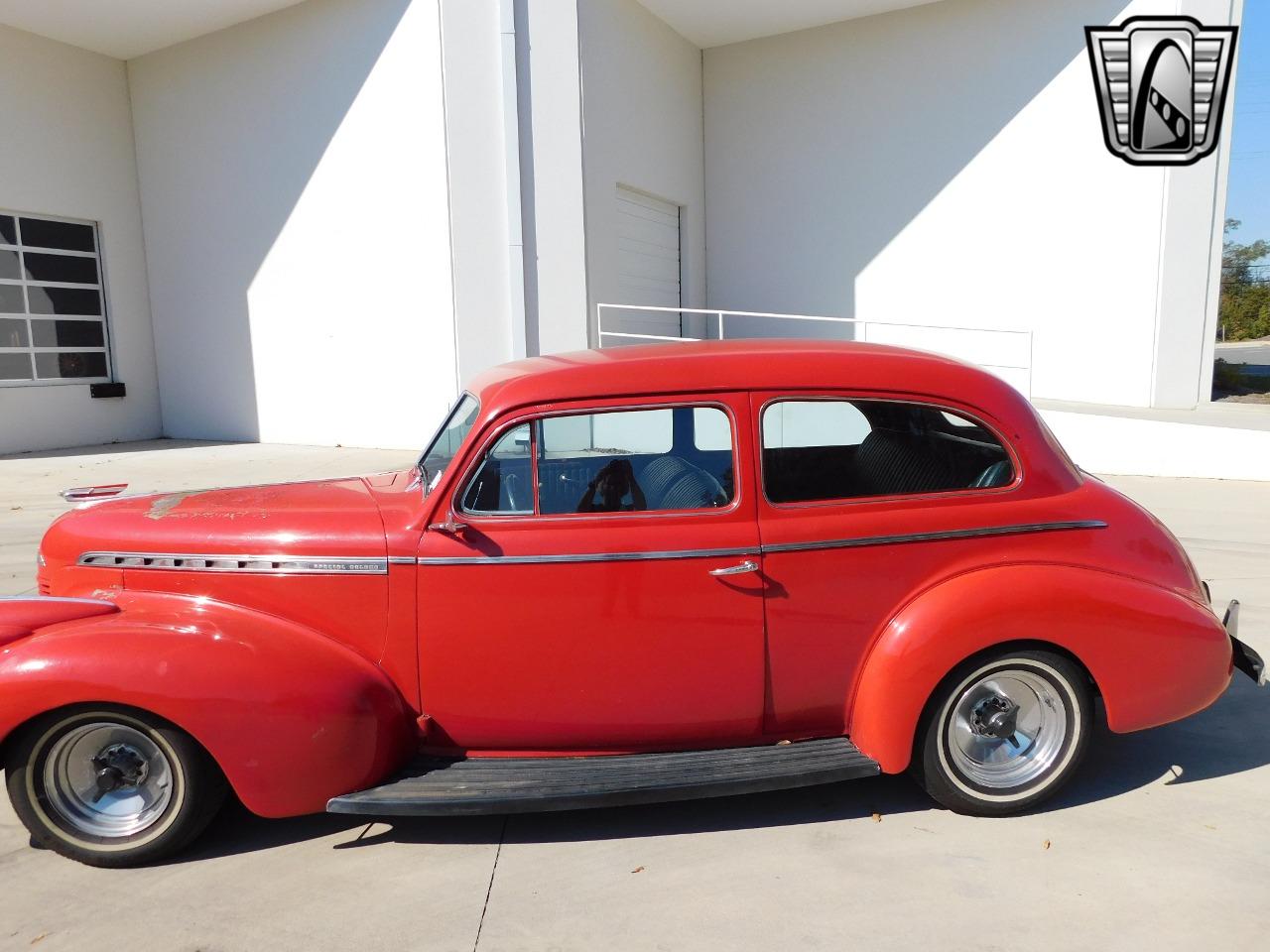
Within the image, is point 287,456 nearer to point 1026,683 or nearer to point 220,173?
point 220,173

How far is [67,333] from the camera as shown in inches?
547

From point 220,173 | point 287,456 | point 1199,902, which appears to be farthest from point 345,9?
point 1199,902

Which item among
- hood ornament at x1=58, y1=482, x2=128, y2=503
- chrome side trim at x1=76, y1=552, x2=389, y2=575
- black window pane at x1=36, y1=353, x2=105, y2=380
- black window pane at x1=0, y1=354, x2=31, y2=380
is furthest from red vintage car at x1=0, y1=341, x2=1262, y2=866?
black window pane at x1=36, y1=353, x2=105, y2=380

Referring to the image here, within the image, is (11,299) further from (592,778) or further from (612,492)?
(592,778)

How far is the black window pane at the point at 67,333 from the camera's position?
1350cm

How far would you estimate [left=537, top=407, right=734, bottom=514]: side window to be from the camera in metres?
3.11

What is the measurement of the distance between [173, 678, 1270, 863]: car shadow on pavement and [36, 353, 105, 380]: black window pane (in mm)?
12886

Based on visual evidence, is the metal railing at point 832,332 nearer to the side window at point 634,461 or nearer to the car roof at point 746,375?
the car roof at point 746,375

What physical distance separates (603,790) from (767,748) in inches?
24.7

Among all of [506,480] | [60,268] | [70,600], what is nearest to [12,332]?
[60,268]

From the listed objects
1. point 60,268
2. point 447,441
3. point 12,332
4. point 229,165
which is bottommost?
point 447,441

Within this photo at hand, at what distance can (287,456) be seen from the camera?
477 inches

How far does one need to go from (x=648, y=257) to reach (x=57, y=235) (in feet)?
29.3

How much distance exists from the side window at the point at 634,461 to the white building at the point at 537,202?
8716mm
